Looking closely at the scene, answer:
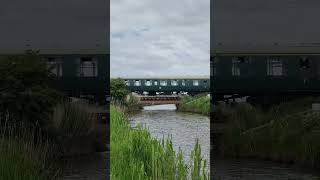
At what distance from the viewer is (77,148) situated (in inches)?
639

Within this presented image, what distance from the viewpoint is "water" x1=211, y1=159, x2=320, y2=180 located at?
1327 centimetres

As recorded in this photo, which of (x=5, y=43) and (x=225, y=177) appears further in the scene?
(x=5, y=43)

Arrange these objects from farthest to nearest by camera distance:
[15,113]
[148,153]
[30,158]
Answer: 1. [15,113]
2. [148,153]
3. [30,158]

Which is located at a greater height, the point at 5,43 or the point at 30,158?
the point at 5,43

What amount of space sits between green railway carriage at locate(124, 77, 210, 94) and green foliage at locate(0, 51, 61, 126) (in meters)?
17.6

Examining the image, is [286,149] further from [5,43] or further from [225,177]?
[5,43]

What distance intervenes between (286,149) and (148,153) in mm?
7519

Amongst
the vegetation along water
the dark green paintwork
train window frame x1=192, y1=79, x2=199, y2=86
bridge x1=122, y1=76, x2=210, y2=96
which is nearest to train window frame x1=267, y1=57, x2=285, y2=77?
the dark green paintwork

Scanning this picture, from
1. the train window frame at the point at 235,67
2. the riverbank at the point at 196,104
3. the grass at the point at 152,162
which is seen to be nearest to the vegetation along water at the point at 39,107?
the grass at the point at 152,162

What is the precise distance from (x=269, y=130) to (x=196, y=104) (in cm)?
2708

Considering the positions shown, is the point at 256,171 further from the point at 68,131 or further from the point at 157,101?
the point at 157,101

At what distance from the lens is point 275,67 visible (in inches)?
723

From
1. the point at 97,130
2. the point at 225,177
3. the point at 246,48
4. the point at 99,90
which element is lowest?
the point at 225,177

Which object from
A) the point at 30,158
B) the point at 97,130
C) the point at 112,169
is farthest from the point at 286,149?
the point at 30,158
